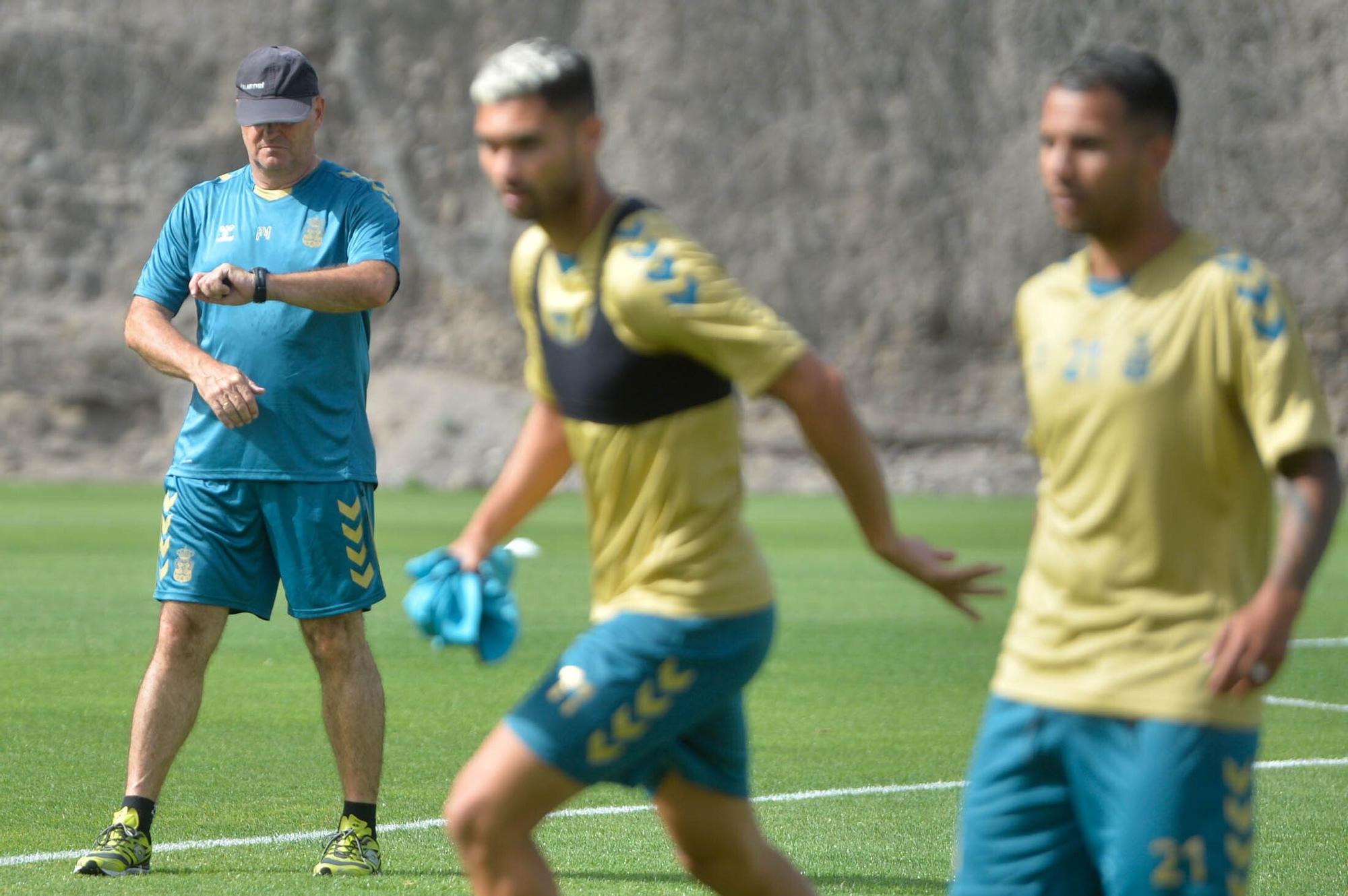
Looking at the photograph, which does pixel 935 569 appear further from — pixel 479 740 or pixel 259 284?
pixel 479 740

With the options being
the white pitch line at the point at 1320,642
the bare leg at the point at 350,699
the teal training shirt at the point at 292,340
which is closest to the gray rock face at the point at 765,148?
the white pitch line at the point at 1320,642

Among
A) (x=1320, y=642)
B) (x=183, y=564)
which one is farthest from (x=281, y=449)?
(x=1320, y=642)

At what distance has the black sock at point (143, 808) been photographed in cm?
593

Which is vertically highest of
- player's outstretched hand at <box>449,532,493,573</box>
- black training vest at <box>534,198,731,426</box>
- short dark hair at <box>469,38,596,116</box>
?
short dark hair at <box>469,38,596,116</box>

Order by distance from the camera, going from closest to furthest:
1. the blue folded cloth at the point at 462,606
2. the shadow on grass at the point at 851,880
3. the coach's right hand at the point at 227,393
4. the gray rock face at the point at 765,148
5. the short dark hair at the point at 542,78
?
the short dark hair at the point at 542,78 → the blue folded cloth at the point at 462,606 → the shadow on grass at the point at 851,880 → the coach's right hand at the point at 227,393 → the gray rock face at the point at 765,148

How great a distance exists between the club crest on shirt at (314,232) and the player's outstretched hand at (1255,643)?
3.68 meters

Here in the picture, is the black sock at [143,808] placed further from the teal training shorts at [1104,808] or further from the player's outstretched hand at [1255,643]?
the player's outstretched hand at [1255,643]

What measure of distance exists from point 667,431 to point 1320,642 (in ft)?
32.8

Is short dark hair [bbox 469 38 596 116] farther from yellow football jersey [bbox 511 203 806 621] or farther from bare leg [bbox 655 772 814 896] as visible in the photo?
bare leg [bbox 655 772 814 896]

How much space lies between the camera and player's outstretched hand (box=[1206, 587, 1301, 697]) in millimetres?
3258

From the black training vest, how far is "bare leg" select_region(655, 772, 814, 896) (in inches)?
29.7

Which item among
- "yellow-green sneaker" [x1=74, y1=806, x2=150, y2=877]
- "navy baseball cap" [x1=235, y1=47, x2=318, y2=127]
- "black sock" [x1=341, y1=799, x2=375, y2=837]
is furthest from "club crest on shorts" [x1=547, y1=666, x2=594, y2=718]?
"navy baseball cap" [x1=235, y1=47, x2=318, y2=127]

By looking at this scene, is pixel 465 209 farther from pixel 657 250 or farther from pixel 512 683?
pixel 657 250

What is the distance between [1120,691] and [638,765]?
3.22 ft
